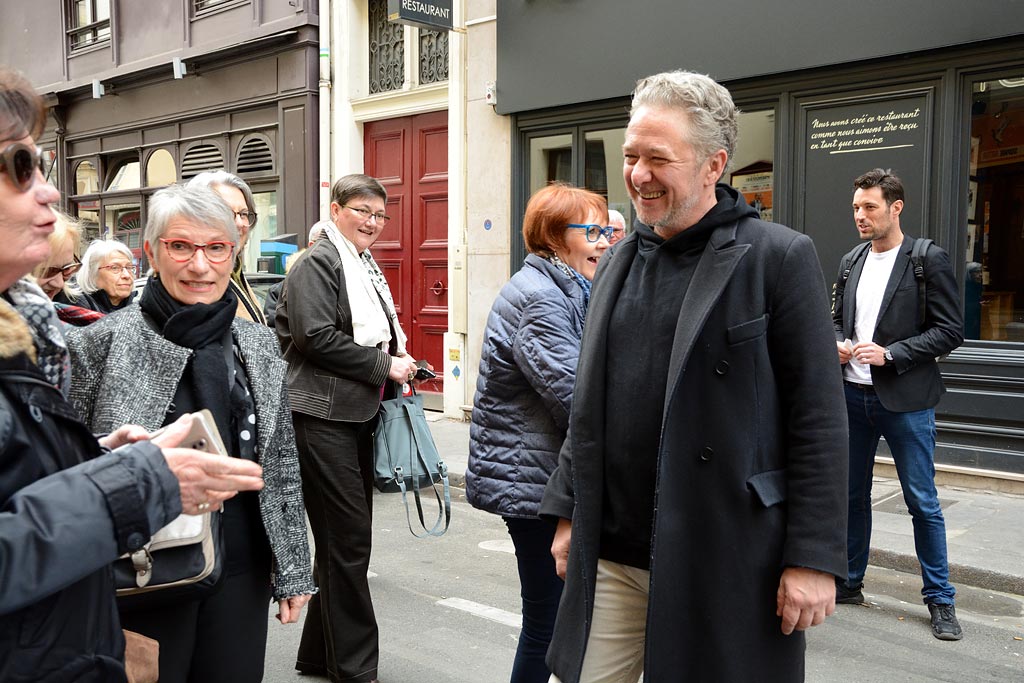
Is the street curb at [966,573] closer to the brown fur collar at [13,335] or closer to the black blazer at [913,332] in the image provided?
the black blazer at [913,332]

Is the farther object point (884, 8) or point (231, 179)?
point (884, 8)

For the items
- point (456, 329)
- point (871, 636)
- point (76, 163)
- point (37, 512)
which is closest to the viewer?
point (37, 512)

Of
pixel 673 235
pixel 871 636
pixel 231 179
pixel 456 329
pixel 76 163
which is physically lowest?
pixel 871 636

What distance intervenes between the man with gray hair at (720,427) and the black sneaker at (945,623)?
2.92 meters

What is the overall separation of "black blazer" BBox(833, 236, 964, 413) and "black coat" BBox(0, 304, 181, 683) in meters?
4.29

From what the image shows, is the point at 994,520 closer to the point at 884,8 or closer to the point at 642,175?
Answer: the point at 884,8

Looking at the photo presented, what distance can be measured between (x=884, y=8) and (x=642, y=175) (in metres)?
6.41

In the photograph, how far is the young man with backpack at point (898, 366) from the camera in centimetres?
497

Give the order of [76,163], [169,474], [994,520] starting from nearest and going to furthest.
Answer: [169,474], [994,520], [76,163]

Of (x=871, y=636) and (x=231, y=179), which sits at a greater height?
(x=231, y=179)

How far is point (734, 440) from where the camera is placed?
88.4 inches

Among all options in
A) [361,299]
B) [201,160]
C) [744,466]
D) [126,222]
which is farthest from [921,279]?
[126,222]

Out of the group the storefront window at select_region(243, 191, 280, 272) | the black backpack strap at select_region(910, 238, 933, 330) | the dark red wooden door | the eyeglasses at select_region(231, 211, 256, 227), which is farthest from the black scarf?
the storefront window at select_region(243, 191, 280, 272)

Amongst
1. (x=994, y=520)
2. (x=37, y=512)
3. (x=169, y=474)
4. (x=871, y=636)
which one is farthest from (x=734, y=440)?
(x=994, y=520)
